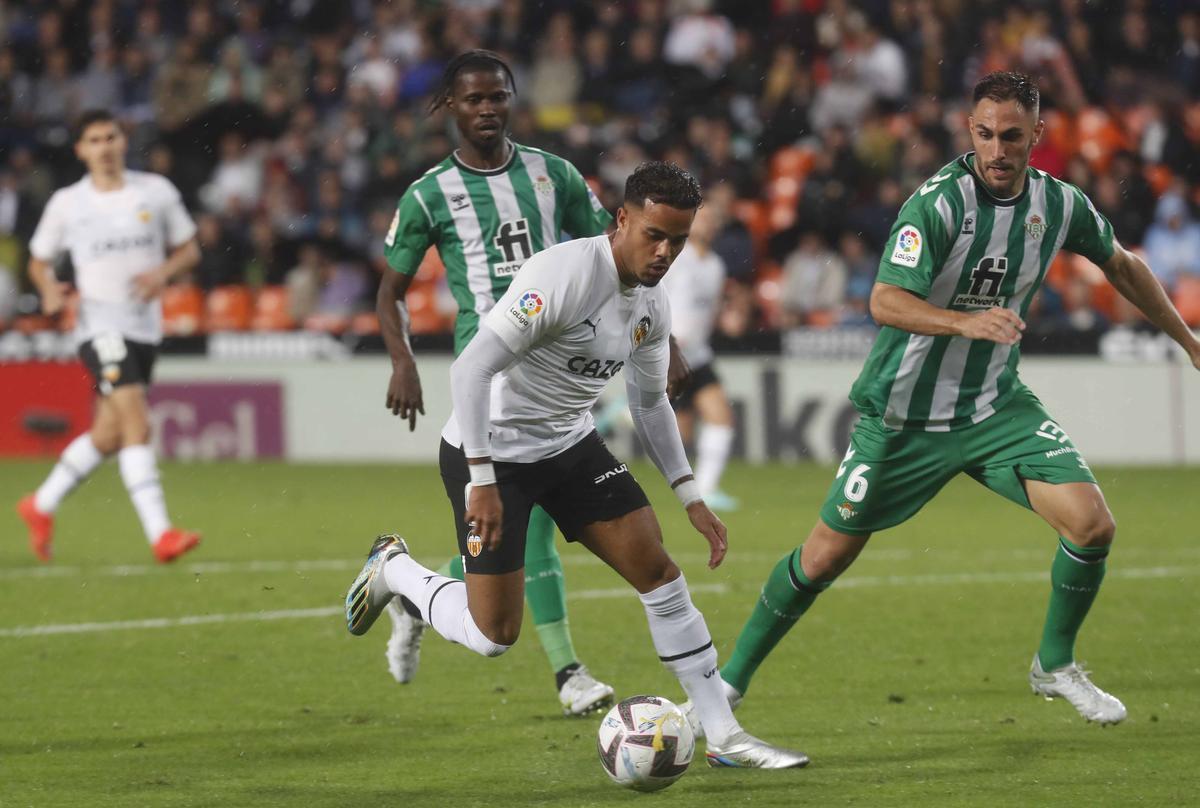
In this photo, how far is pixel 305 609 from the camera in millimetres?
9500

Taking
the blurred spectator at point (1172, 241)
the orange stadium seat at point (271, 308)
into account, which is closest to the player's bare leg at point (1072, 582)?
the blurred spectator at point (1172, 241)

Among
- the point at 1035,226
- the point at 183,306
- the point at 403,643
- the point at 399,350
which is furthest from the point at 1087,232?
the point at 183,306

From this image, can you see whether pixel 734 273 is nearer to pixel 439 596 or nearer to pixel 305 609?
pixel 305 609

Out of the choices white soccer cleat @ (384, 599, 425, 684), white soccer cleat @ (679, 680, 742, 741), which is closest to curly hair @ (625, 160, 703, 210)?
white soccer cleat @ (679, 680, 742, 741)

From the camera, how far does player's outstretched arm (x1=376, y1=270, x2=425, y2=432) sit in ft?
22.8

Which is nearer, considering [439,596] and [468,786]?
[468,786]

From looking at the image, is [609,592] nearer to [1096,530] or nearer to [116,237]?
[116,237]

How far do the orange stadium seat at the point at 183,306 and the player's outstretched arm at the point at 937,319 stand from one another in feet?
46.3

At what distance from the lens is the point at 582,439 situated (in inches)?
245

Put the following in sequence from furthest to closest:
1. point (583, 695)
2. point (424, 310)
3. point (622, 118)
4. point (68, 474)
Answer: point (622, 118), point (424, 310), point (68, 474), point (583, 695)

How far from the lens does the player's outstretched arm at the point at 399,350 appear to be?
694 cm

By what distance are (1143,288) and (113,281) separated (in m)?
6.69

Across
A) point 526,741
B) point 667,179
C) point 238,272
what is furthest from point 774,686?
point 238,272

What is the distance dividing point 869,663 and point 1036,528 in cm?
508
